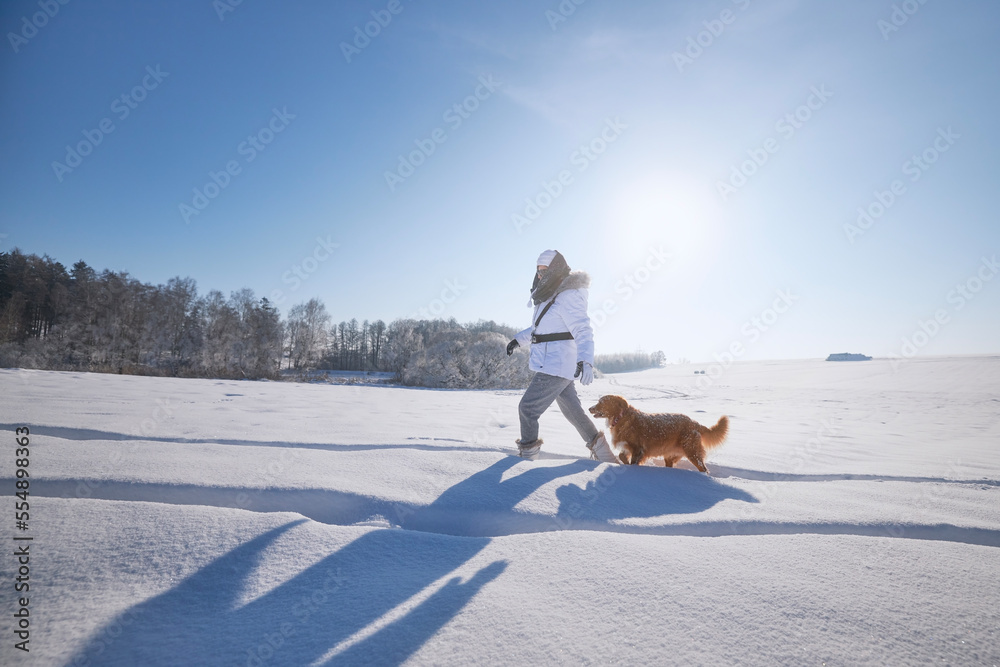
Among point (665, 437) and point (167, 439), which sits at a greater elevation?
point (665, 437)

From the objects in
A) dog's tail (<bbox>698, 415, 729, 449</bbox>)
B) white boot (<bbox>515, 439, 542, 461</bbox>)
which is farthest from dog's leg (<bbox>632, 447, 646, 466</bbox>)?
white boot (<bbox>515, 439, 542, 461</bbox>)

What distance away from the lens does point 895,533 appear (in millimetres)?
1911

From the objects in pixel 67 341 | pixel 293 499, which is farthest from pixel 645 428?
pixel 67 341

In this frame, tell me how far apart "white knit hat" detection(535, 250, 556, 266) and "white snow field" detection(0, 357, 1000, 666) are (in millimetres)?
1811

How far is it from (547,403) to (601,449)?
0.62 meters

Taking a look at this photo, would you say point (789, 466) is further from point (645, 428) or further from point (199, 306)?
point (199, 306)

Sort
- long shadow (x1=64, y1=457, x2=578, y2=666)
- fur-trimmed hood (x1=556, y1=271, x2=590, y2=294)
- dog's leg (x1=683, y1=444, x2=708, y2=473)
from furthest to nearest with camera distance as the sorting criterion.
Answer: fur-trimmed hood (x1=556, y1=271, x2=590, y2=294) < dog's leg (x1=683, y1=444, x2=708, y2=473) < long shadow (x1=64, y1=457, x2=578, y2=666)

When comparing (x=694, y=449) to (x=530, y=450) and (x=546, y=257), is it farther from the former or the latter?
(x=546, y=257)

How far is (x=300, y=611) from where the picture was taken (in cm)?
114

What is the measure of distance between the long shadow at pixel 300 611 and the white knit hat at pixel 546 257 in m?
2.62

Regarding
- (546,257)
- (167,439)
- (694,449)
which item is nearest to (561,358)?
(546,257)

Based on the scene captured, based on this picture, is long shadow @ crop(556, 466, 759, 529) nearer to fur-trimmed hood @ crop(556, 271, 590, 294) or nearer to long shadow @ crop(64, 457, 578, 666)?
long shadow @ crop(64, 457, 578, 666)

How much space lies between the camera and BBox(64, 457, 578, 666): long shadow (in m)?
0.97

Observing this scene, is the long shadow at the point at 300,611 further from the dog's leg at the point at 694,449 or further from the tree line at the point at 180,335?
the tree line at the point at 180,335
